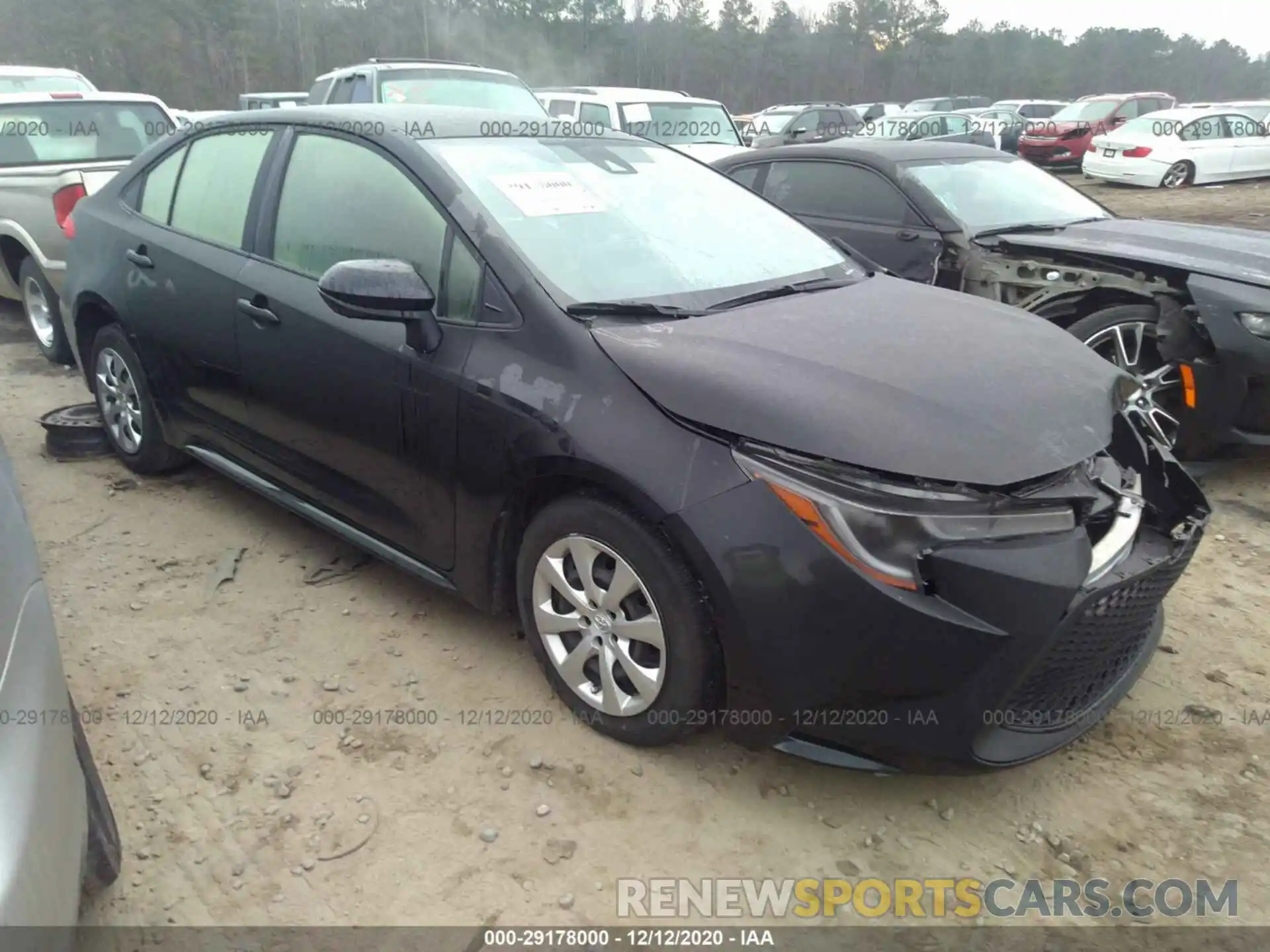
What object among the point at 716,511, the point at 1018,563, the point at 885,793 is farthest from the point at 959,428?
the point at 885,793

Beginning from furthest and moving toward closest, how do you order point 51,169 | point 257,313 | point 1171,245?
1. point 51,169
2. point 1171,245
3. point 257,313

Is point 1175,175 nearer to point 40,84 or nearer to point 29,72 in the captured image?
point 40,84

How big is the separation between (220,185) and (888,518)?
9.62 feet

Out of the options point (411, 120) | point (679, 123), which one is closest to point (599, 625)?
point (411, 120)

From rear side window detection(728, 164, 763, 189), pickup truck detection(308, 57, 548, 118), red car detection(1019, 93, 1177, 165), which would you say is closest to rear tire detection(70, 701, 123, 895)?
rear side window detection(728, 164, 763, 189)

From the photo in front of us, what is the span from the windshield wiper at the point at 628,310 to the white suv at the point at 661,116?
786 centimetres

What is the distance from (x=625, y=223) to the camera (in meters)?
2.92

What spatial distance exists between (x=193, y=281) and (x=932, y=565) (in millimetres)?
2917

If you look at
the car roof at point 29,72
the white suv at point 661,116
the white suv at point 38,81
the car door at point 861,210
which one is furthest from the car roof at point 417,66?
the car door at point 861,210

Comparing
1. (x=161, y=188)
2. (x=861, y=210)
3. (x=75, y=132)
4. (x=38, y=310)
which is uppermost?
(x=75, y=132)

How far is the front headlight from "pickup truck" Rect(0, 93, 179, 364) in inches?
189

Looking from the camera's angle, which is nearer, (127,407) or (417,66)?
(127,407)

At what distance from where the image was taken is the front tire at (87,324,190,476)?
13.2 ft

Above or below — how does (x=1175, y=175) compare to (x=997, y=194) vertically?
below
